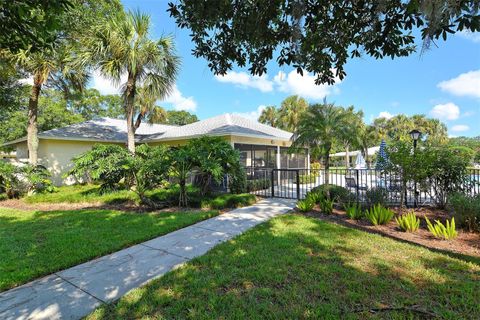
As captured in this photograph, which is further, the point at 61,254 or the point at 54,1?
the point at 61,254

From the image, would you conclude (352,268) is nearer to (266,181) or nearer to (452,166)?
(452,166)

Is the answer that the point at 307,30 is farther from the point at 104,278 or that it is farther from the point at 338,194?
the point at 338,194

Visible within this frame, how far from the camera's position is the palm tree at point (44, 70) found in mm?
9641

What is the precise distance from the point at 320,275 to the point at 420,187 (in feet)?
17.6

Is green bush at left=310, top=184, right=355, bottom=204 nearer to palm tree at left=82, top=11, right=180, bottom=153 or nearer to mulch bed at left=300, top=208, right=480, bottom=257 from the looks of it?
mulch bed at left=300, top=208, right=480, bottom=257

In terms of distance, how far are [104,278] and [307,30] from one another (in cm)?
457

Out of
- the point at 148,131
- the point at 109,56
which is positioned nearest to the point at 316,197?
the point at 109,56

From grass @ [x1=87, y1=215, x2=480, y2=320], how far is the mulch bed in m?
0.46

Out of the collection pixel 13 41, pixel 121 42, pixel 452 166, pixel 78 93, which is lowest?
pixel 452 166

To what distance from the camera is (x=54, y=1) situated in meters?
2.23

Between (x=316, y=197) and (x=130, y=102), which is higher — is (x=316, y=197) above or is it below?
below

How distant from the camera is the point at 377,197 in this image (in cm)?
659

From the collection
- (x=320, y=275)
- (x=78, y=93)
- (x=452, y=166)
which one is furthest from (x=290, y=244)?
(x=78, y=93)

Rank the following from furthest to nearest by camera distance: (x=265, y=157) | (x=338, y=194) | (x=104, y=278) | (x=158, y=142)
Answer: (x=158, y=142)
(x=265, y=157)
(x=338, y=194)
(x=104, y=278)
